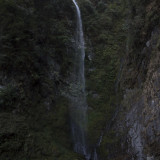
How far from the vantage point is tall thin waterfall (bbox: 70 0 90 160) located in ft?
22.5

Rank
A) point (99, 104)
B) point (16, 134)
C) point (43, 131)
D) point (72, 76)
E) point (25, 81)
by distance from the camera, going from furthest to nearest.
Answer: point (72, 76), point (99, 104), point (25, 81), point (43, 131), point (16, 134)

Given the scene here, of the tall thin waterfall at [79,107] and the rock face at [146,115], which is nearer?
the rock face at [146,115]

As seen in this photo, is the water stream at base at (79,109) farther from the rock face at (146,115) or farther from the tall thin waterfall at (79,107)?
the rock face at (146,115)

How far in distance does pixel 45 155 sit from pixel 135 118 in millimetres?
3102

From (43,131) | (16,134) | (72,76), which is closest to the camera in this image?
(16,134)

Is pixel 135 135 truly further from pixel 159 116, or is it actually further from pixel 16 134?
pixel 16 134

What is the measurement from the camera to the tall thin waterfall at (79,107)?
269 inches

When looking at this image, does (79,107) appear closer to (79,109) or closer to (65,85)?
→ (79,109)

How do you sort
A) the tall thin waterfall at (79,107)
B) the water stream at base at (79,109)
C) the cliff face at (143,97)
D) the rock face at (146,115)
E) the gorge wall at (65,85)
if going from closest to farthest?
the rock face at (146,115) → the cliff face at (143,97) → the gorge wall at (65,85) → the water stream at base at (79,109) → the tall thin waterfall at (79,107)

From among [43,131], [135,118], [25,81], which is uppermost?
[25,81]

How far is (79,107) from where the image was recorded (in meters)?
7.60

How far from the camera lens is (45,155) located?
520 cm

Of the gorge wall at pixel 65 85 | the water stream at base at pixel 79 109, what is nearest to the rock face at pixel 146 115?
the gorge wall at pixel 65 85

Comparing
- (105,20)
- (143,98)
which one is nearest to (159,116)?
(143,98)
